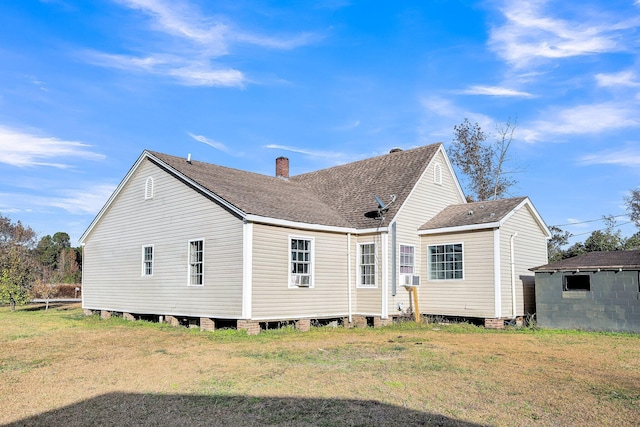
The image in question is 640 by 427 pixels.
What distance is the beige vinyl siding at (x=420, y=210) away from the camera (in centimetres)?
1770

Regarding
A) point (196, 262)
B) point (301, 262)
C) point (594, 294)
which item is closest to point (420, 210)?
point (301, 262)

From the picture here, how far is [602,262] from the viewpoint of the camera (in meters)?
15.9

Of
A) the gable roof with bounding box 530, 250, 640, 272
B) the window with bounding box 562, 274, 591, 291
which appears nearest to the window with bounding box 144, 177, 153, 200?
→ the gable roof with bounding box 530, 250, 640, 272

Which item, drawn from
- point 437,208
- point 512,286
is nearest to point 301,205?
point 437,208

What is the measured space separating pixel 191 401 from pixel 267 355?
3.86 metres

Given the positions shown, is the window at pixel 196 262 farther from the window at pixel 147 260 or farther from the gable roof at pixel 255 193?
the window at pixel 147 260

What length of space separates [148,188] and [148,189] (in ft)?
0.12

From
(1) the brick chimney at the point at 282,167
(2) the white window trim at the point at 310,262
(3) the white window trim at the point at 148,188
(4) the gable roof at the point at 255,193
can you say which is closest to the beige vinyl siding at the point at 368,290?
(4) the gable roof at the point at 255,193

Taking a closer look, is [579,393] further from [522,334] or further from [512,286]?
[512,286]

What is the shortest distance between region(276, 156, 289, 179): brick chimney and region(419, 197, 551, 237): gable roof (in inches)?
326

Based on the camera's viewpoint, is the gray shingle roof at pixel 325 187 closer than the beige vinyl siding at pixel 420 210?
Yes

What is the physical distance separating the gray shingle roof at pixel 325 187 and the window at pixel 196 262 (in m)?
1.97

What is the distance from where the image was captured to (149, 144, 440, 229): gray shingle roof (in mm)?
16469

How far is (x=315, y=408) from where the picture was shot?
6582 millimetres
